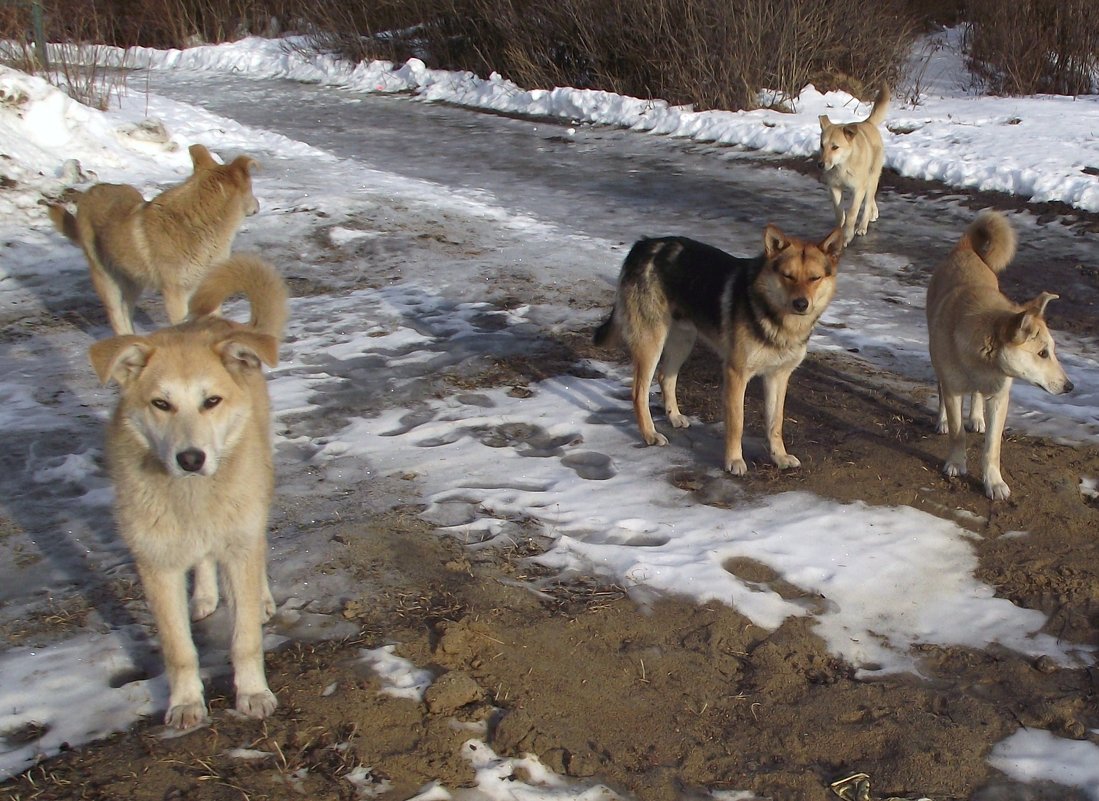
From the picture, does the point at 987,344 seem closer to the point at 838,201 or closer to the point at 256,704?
the point at 256,704

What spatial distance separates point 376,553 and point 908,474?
2886mm

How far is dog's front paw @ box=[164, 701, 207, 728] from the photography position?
2963mm

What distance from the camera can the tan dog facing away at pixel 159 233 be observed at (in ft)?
21.0

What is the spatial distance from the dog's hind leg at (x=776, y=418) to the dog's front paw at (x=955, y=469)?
0.78 metres

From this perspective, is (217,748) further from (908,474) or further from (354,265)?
(354,265)

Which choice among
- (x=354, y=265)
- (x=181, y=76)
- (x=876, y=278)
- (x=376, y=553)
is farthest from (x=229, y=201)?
(x=181, y=76)

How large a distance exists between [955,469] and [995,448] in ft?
0.87

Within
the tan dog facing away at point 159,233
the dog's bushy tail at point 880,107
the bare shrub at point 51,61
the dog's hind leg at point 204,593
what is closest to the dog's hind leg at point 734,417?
the dog's hind leg at point 204,593

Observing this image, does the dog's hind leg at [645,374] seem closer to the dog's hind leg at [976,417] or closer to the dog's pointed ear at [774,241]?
the dog's pointed ear at [774,241]

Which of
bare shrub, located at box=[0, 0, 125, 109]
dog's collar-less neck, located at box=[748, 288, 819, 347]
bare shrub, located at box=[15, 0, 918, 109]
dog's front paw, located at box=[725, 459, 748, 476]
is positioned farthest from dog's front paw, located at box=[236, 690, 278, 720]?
bare shrub, located at box=[15, 0, 918, 109]

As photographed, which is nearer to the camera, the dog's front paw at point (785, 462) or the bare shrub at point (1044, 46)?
the dog's front paw at point (785, 462)

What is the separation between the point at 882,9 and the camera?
1770cm

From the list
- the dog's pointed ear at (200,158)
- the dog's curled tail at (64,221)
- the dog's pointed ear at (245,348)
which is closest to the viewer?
the dog's pointed ear at (245,348)

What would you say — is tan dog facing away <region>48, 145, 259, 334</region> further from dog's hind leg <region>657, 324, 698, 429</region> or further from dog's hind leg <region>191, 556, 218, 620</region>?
dog's hind leg <region>657, 324, 698, 429</region>
